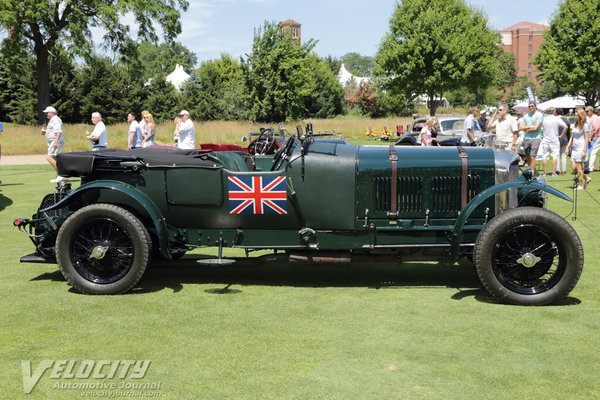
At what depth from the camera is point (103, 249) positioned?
4980 mm

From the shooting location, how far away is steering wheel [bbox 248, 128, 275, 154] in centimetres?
635

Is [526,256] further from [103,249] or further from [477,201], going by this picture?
[103,249]

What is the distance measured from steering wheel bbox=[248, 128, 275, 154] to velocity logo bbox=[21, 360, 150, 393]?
10.5ft

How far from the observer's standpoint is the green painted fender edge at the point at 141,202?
5008 millimetres

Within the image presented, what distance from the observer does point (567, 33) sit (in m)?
39.7

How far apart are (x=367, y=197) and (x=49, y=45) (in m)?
30.9

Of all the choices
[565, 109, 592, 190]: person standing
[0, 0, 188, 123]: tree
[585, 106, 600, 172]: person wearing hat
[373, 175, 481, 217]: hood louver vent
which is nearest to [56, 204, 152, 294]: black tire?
[373, 175, 481, 217]: hood louver vent

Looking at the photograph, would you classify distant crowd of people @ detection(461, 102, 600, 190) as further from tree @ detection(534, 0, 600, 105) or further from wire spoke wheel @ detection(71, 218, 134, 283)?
tree @ detection(534, 0, 600, 105)

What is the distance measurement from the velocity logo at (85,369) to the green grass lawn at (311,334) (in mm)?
46

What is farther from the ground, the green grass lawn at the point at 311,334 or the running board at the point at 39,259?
the running board at the point at 39,259

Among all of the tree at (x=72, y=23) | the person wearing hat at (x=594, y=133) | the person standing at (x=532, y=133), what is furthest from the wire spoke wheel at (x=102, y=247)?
the tree at (x=72, y=23)

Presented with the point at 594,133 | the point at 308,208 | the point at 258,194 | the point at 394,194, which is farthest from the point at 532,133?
the point at 258,194

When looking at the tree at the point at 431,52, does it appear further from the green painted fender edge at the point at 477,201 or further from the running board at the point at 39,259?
the running board at the point at 39,259

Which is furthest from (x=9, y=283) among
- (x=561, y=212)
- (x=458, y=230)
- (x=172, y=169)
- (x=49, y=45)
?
(x=49, y=45)
